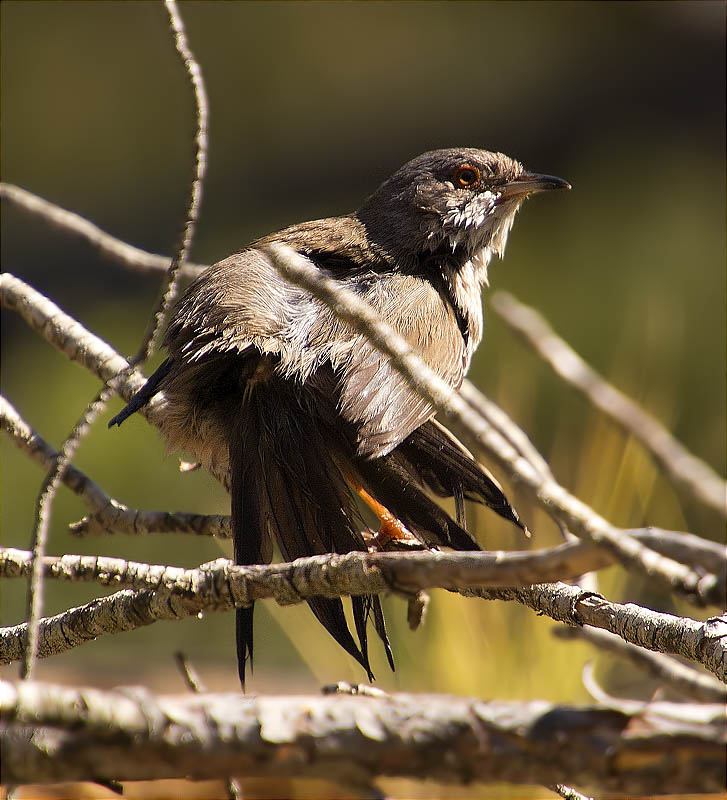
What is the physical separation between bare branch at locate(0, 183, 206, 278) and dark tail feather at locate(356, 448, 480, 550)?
1.06 m

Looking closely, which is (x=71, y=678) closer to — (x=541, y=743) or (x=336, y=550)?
(x=336, y=550)

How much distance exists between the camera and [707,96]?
9.63 metres

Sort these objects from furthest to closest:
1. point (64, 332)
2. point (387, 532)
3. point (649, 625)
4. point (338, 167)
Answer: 1. point (338, 167)
2. point (387, 532)
3. point (64, 332)
4. point (649, 625)

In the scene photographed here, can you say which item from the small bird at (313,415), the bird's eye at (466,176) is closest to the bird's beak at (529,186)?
the bird's eye at (466,176)

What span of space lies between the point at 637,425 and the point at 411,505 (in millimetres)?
1014

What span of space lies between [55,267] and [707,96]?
693cm

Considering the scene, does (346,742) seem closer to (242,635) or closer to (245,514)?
(242,635)

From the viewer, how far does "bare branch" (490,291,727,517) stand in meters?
1.06

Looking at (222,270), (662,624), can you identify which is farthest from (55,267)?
(662,624)

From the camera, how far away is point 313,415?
90.0 inches

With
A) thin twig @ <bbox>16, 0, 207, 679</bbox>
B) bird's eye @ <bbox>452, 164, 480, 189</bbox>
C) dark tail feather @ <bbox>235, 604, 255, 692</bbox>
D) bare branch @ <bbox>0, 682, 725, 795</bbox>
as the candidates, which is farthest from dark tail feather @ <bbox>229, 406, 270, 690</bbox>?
bird's eye @ <bbox>452, 164, 480, 189</bbox>

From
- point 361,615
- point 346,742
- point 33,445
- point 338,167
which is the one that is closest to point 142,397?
point 33,445

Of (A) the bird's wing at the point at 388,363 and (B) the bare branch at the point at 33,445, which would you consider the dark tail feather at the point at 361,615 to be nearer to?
(A) the bird's wing at the point at 388,363

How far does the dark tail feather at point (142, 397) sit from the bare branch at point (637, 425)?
0.89 m
